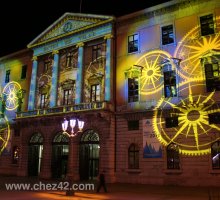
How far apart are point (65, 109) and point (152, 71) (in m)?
10.4

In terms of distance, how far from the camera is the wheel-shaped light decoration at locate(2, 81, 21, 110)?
39.4 m

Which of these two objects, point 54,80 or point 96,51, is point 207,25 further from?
point 54,80

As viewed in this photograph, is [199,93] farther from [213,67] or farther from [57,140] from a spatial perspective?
[57,140]

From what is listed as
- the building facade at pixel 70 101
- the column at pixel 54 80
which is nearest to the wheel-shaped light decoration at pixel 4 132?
the building facade at pixel 70 101

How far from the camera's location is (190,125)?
24.6 meters

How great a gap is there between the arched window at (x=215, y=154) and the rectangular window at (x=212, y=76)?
4704 millimetres

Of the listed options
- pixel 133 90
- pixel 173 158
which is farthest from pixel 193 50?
pixel 173 158

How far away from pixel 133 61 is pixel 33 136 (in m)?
15.5

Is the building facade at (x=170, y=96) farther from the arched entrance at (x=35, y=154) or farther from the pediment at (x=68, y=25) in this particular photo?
the arched entrance at (x=35, y=154)

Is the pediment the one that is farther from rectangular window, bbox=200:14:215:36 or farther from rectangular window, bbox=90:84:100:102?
rectangular window, bbox=200:14:215:36

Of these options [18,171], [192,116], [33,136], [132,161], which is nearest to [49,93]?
[33,136]

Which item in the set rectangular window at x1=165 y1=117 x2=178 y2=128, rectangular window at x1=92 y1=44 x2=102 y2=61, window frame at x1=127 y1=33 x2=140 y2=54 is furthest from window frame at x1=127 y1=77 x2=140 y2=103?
rectangular window at x1=92 y1=44 x2=102 y2=61

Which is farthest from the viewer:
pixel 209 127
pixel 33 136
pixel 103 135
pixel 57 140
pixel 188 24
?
pixel 33 136

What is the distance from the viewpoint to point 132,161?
2738cm
